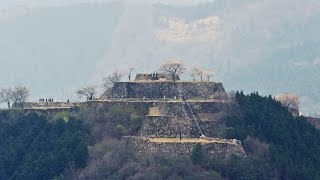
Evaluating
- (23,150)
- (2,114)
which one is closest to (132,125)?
(23,150)

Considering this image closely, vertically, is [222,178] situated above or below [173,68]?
below

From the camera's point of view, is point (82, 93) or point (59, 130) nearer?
point (59, 130)

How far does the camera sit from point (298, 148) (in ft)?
290

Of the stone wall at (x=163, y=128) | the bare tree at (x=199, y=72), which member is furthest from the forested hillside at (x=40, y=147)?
the bare tree at (x=199, y=72)

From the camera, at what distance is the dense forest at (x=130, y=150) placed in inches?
3216

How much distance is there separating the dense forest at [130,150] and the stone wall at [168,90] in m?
3.07

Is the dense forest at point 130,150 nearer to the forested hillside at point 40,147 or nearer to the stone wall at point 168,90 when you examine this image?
the forested hillside at point 40,147

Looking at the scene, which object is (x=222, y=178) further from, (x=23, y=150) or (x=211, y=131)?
(x=23, y=150)

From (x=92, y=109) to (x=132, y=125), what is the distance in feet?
20.2

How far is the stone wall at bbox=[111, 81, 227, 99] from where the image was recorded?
316ft

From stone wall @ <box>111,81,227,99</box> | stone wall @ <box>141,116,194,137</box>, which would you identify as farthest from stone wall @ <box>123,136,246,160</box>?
stone wall @ <box>111,81,227,99</box>

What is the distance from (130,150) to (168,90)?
13567 millimetres

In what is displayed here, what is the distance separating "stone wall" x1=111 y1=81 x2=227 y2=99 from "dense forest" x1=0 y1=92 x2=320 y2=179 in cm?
307

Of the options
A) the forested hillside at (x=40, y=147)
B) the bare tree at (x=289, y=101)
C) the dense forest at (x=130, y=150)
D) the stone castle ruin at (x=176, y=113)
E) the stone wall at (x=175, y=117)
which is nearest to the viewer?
the dense forest at (x=130, y=150)
